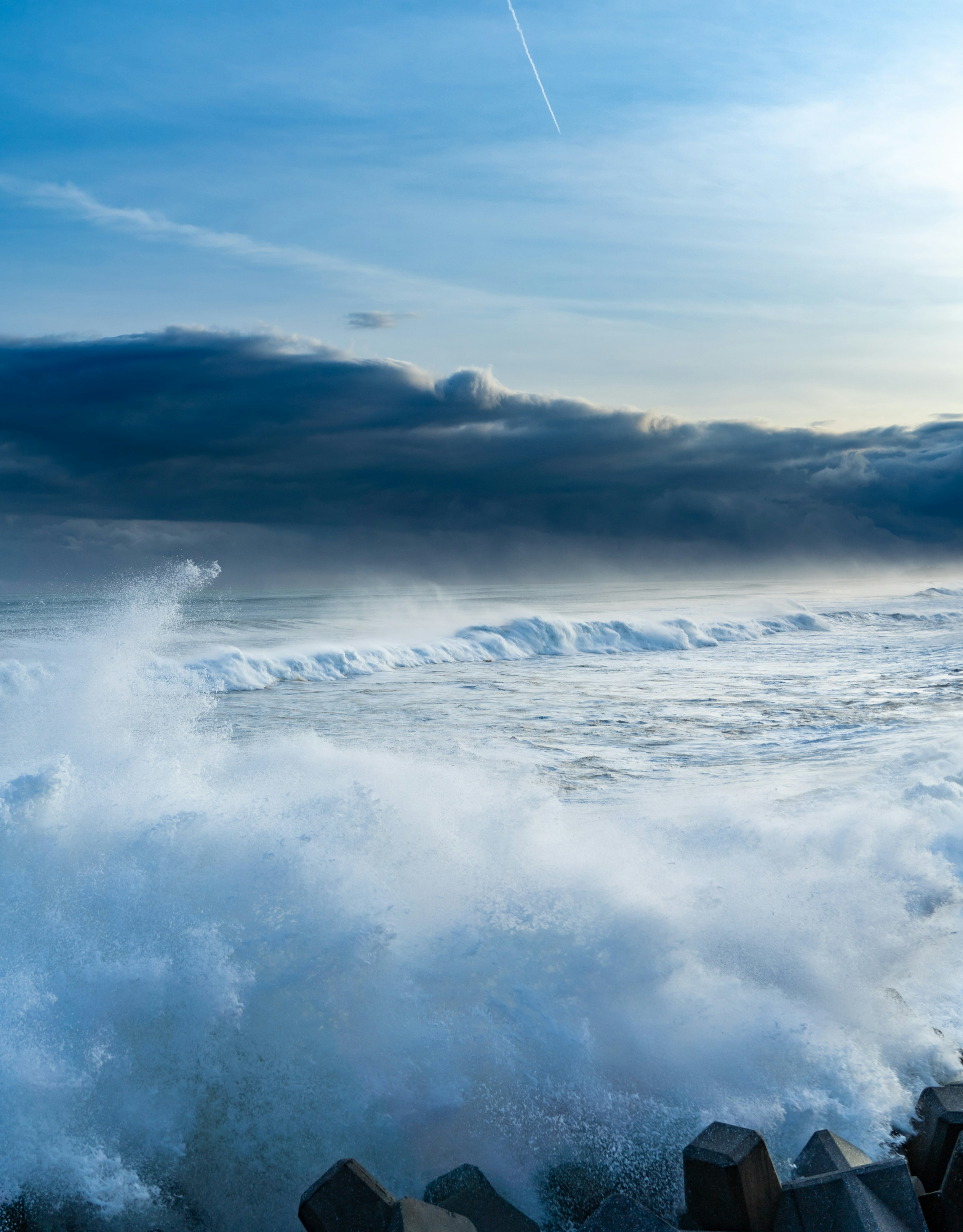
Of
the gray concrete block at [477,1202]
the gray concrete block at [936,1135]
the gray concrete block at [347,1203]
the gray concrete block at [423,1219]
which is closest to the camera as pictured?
the gray concrete block at [423,1219]

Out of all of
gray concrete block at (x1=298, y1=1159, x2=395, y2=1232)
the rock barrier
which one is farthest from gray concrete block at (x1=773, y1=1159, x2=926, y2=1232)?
gray concrete block at (x1=298, y1=1159, x2=395, y2=1232)

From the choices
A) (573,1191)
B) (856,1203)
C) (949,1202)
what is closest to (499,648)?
(573,1191)

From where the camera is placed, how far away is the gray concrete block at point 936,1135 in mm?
2928

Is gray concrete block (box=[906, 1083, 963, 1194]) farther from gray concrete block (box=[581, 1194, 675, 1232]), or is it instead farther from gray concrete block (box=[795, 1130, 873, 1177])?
gray concrete block (box=[581, 1194, 675, 1232])

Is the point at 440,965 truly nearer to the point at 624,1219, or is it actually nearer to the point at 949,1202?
the point at 624,1219

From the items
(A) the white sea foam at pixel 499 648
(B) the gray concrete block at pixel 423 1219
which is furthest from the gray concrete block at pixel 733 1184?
(A) the white sea foam at pixel 499 648

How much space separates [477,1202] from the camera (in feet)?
9.16

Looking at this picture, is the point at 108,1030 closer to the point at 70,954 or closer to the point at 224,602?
the point at 70,954

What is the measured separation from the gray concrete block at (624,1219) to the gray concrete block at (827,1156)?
61cm

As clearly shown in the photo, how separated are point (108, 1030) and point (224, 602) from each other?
64741 millimetres

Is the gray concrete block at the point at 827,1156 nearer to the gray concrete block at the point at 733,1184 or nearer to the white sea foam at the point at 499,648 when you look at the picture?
the gray concrete block at the point at 733,1184

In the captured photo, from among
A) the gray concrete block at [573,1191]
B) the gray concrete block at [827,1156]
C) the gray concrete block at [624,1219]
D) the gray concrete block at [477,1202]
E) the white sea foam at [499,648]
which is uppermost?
the gray concrete block at [624,1219]

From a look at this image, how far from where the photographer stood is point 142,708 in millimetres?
9680

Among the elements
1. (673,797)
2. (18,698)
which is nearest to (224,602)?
(18,698)
